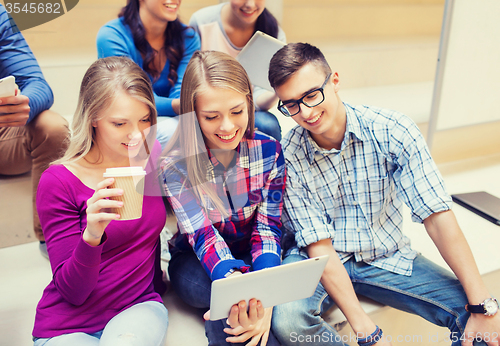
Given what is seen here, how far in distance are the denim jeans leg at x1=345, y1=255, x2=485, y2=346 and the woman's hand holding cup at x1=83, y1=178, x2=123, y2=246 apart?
0.73 m

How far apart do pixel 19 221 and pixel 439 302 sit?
1.39 metres

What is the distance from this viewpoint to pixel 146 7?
1266 millimetres

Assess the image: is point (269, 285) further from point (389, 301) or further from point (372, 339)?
point (389, 301)

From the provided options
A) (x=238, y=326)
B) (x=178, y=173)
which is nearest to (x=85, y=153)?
(x=178, y=173)

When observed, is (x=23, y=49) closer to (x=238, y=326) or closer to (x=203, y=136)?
(x=203, y=136)

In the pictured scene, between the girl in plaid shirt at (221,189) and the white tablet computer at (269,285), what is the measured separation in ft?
0.13

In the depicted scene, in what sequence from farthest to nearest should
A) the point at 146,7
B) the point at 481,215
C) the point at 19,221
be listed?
1. the point at 481,215
2. the point at 19,221
3. the point at 146,7

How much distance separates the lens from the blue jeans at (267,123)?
4.54 ft

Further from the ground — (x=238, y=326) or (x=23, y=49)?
(x=23, y=49)

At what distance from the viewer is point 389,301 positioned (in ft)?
3.73

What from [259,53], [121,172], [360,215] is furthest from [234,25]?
[121,172]

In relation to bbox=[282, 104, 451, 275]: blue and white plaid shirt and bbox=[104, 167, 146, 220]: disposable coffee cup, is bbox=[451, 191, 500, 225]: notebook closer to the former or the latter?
bbox=[282, 104, 451, 275]: blue and white plaid shirt

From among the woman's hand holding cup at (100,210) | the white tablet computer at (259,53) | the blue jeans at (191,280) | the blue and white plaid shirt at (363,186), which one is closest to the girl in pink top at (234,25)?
the white tablet computer at (259,53)

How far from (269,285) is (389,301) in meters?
0.51
